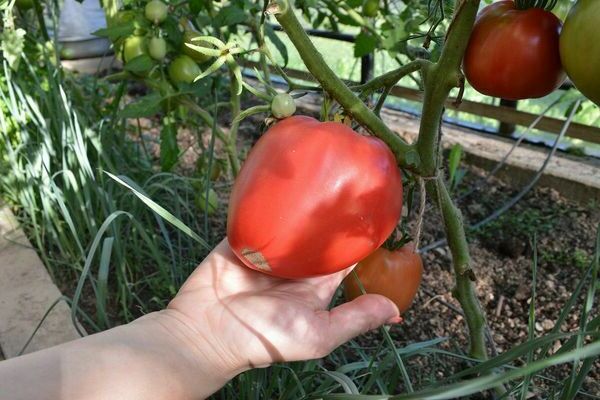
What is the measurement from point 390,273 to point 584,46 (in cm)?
43

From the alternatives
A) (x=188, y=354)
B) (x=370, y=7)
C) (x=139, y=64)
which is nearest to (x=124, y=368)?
(x=188, y=354)

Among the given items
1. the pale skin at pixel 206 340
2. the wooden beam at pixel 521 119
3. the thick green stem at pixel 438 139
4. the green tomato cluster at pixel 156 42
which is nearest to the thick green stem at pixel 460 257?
the thick green stem at pixel 438 139

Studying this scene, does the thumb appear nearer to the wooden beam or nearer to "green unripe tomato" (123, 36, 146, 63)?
"green unripe tomato" (123, 36, 146, 63)

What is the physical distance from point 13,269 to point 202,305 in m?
0.75

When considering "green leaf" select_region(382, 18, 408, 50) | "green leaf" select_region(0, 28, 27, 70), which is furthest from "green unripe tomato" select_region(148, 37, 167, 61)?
"green leaf" select_region(382, 18, 408, 50)

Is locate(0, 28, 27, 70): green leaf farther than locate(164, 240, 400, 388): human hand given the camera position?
Yes

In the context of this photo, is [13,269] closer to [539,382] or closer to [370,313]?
[370,313]

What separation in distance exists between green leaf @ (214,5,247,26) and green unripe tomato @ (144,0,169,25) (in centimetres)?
11

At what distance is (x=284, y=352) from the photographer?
0.70 m

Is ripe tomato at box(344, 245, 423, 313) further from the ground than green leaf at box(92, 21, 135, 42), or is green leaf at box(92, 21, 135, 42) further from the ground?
green leaf at box(92, 21, 135, 42)

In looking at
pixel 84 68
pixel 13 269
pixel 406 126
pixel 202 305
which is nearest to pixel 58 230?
pixel 13 269

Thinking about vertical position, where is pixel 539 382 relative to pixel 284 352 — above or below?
below

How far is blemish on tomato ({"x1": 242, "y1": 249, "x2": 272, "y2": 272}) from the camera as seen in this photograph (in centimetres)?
61

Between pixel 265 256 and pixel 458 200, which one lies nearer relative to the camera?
pixel 265 256
